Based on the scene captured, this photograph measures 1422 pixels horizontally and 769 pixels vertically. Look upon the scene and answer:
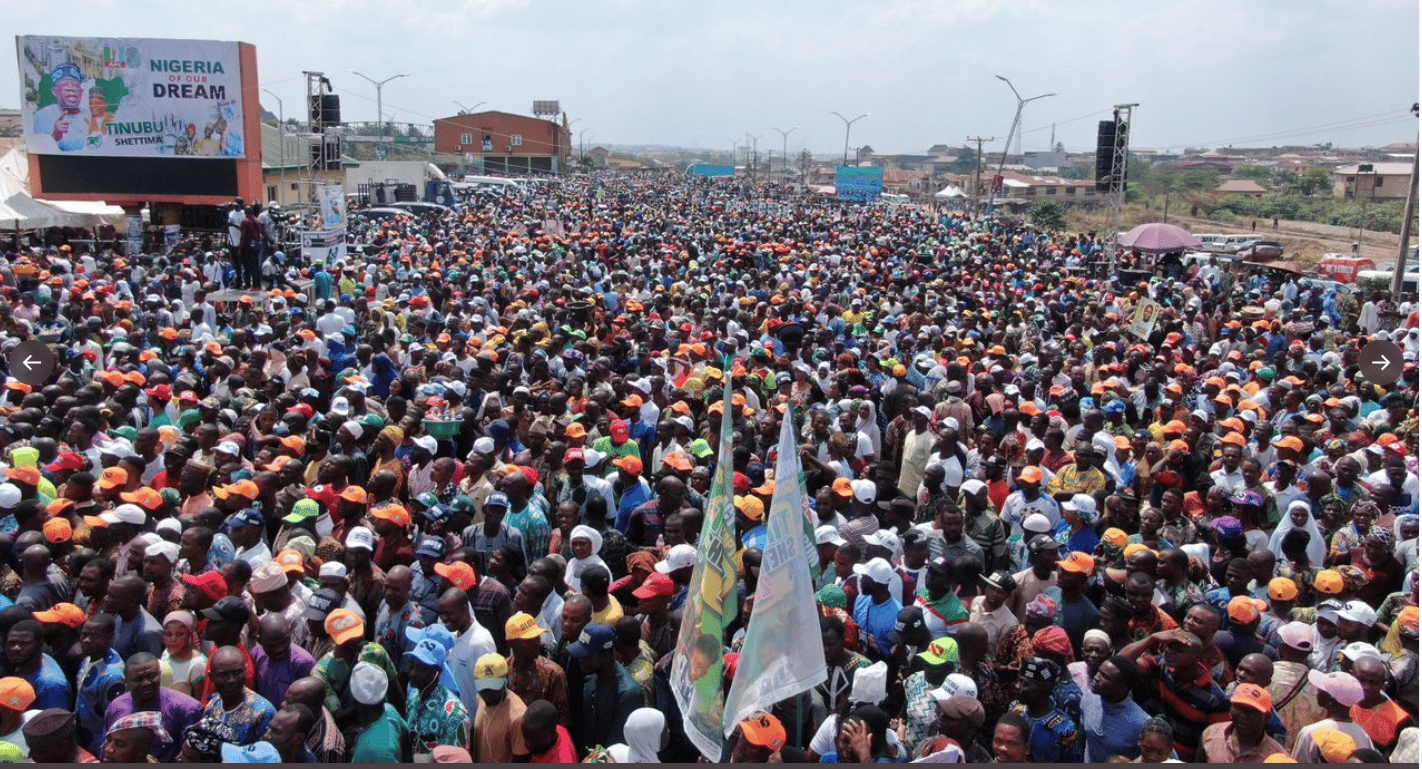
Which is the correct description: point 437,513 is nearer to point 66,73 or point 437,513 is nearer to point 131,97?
point 131,97

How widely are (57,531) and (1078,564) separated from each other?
5031 millimetres

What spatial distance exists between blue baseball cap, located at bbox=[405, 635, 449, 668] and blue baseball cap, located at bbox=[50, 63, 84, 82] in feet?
88.0

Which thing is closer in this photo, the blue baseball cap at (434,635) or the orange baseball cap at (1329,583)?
the blue baseball cap at (434,635)

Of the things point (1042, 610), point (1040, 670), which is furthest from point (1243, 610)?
point (1040, 670)

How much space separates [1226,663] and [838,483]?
7.38ft


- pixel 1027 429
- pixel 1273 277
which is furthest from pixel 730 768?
pixel 1273 277

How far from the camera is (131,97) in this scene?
25.9 m

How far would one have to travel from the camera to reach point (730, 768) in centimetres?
364

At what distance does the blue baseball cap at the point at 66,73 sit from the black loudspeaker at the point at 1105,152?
76.4 feet

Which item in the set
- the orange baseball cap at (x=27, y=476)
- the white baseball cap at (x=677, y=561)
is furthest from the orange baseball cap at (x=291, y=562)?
the orange baseball cap at (x=27, y=476)

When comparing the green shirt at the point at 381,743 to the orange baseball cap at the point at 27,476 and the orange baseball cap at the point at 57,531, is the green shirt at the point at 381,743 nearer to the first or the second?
the orange baseball cap at the point at 57,531

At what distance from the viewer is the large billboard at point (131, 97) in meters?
25.6

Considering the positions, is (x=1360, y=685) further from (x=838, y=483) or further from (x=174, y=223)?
(x=174, y=223)

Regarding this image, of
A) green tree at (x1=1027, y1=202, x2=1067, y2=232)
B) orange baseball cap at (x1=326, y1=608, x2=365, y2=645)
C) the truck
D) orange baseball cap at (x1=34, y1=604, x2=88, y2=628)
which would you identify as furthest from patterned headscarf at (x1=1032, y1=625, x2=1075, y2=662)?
green tree at (x1=1027, y1=202, x2=1067, y2=232)
